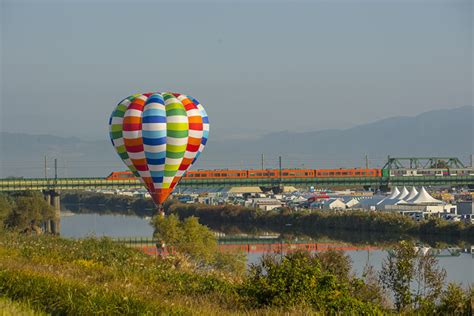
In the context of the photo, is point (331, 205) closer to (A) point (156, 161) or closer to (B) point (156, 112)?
(A) point (156, 161)

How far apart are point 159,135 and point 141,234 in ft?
76.0

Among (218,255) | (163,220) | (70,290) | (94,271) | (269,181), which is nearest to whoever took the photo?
(70,290)

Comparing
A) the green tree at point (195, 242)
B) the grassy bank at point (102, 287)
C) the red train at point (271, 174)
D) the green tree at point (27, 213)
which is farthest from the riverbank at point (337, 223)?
the grassy bank at point (102, 287)

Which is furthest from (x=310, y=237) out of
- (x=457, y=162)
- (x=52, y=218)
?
(x=457, y=162)

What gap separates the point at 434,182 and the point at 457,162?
705 inches

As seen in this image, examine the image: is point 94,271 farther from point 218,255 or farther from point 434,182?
point 434,182

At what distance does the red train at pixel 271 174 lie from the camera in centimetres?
10040

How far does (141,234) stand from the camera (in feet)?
230

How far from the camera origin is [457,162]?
130 meters

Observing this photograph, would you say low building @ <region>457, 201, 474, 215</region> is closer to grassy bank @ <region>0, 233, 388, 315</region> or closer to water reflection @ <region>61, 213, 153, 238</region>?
water reflection @ <region>61, 213, 153, 238</region>

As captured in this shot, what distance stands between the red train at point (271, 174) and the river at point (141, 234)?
6.78 meters

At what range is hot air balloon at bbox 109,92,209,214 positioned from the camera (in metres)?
48.2

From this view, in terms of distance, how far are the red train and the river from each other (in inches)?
267

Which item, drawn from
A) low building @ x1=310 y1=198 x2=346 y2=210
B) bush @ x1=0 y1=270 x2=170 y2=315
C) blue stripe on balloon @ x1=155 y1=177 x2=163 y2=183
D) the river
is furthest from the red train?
bush @ x1=0 y1=270 x2=170 y2=315
